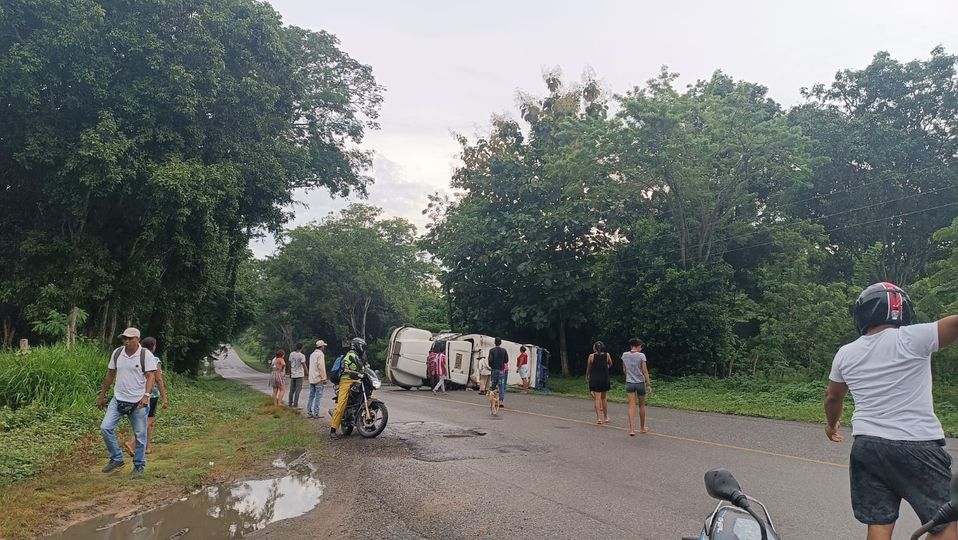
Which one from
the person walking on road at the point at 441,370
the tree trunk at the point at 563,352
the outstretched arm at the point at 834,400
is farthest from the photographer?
the tree trunk at the point at 563,352

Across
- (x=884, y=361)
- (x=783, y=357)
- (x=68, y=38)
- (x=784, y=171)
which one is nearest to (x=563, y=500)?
(x=884, y=361)

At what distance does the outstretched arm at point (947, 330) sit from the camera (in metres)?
3.21

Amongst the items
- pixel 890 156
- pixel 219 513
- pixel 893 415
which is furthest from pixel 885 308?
pixel 890 156

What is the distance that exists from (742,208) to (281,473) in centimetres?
2317

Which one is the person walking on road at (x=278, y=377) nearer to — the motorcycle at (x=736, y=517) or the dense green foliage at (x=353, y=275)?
the motorcycle at (x=736, y=517)

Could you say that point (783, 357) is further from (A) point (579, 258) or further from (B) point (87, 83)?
(B) point (87, 83)

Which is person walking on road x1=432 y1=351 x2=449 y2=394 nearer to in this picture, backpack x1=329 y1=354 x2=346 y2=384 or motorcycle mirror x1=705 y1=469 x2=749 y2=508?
backpack x1=329 y1=354 x2=346 y2=384

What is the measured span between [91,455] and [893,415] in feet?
31.9

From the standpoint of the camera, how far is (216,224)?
19625 millimetres

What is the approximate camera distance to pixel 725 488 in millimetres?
2361

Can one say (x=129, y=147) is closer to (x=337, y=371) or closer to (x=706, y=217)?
(x=337, y=371)

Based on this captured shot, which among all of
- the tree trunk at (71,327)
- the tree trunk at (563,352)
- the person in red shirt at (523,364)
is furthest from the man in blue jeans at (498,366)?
the tree trunk at (563,352)

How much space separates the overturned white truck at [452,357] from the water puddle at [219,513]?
58.8 feet

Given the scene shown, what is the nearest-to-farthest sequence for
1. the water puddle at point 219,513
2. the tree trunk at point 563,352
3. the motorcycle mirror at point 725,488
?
the motorcycle mirror at point 725,488
the water puddle at point 219,513
the tree trunk at point 563,352
